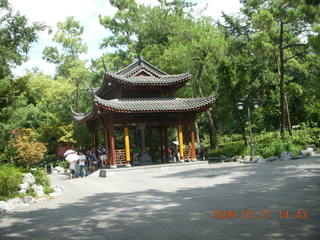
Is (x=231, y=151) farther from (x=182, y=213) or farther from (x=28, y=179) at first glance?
(x=182, y=213)

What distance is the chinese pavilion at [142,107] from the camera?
17906mm

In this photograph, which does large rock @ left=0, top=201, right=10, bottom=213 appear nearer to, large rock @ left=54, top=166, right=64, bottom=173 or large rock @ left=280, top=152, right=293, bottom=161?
large rock @ left=280, top=152, right=293, bottom=161

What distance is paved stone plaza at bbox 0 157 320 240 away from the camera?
5.14 metres

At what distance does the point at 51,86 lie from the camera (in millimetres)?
31094

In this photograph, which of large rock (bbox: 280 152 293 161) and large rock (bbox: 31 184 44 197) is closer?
large rock (bbox: 31 184 44 197)

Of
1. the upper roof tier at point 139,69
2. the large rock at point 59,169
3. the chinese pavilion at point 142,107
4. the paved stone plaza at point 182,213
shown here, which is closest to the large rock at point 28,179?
the paved stone plaza at point 182,213

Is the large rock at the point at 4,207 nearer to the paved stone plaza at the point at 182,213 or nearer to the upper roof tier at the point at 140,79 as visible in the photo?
the paved stone plaza at the point at 182,213

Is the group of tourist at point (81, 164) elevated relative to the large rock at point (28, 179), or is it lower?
elevated

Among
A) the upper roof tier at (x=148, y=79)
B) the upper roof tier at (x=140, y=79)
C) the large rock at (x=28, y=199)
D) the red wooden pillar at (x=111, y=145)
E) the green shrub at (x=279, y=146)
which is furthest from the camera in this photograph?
the upper roof tier at (x=140, y=79)

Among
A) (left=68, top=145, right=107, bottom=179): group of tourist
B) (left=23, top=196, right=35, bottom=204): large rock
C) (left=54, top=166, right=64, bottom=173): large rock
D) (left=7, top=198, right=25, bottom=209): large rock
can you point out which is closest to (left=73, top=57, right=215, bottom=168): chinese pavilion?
(left=68, top=145, right=107, bottom=179): group of tourist

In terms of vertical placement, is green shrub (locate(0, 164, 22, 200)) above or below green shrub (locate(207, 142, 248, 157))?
below

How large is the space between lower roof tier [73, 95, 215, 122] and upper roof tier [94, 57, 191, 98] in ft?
2.98

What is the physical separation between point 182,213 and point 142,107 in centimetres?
1182

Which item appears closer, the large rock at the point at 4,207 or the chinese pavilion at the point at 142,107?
the large rock at the point at 4,207
